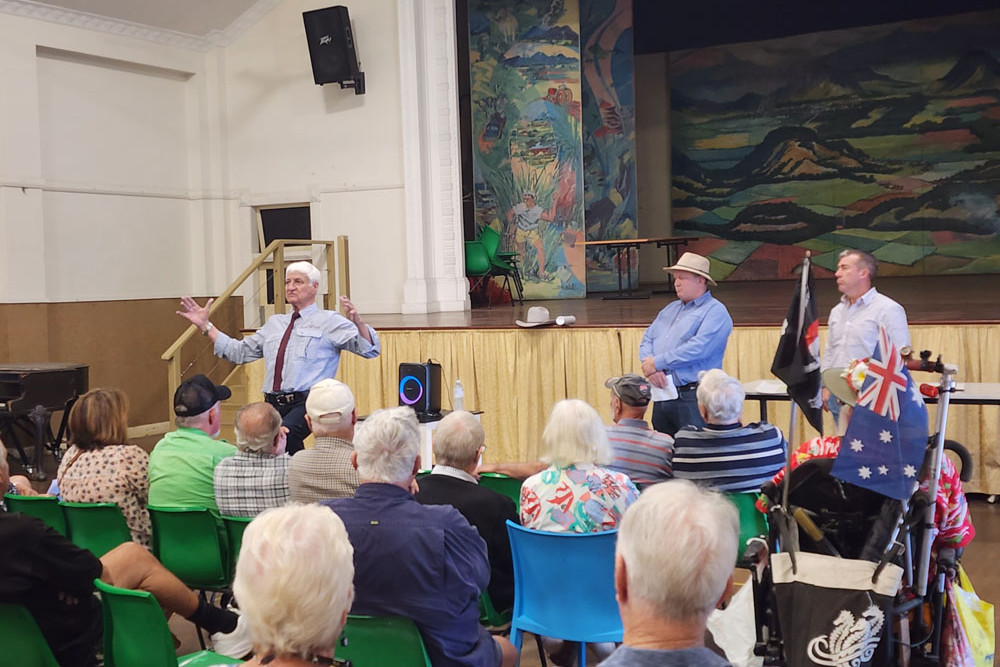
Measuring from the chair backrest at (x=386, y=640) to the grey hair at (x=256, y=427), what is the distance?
4.61 feet

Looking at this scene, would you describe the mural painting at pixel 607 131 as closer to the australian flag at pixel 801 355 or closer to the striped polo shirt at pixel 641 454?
the striped polo shirt at pixel 641 454

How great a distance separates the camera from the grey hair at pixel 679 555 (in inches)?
60.3

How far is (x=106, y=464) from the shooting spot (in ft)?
12.1

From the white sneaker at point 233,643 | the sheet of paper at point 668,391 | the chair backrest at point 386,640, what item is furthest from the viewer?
the sheet of paper at point 668,391

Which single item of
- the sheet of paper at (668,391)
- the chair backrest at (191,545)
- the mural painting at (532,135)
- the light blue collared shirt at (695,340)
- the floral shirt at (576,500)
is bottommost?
the chair backrest at (191,545)

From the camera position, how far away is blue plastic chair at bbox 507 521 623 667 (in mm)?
2912

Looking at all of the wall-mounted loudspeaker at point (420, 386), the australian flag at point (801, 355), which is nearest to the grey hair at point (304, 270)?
the wall-mounted loudspeaker at point (420, 386)

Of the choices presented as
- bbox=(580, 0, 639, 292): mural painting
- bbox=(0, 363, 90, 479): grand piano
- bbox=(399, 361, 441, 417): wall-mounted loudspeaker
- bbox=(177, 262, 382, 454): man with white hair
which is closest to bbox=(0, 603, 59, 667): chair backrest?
bbox=(177, 262, 382, 454): man with white hair

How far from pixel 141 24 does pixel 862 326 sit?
8579 millimetres

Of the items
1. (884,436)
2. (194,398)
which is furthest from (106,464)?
(884,436)

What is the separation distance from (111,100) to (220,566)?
8303 millimetres

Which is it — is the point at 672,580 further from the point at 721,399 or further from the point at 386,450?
the point at 721,399

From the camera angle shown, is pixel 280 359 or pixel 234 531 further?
pixel 280 359

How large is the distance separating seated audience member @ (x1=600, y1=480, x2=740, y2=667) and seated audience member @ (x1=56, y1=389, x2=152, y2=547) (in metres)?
2.61
